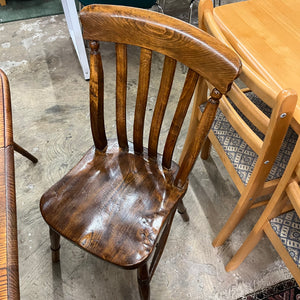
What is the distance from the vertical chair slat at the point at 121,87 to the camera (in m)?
0.85

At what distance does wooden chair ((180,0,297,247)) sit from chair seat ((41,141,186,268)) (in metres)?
0.23

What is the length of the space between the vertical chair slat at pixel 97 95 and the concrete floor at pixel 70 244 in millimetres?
564

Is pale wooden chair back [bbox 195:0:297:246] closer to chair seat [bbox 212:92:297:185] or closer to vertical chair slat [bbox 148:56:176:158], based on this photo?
chair seat [bbox 212:92:297:185]

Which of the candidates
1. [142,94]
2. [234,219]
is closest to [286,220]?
[234,219]

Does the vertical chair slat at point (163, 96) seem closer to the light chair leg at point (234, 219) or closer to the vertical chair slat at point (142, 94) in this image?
the vertical chair slat at point (142, 94)

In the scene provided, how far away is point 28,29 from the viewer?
2.39m

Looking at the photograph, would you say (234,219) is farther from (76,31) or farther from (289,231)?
(76,31)

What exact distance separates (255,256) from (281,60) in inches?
32.2

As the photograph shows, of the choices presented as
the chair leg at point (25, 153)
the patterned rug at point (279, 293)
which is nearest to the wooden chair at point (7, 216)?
the chair leg at point (25, 153)

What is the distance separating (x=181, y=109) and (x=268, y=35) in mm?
458

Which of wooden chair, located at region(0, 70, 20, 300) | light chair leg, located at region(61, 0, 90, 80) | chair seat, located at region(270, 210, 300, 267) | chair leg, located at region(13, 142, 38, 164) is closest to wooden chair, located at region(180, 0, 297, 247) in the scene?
chair seat, located at region(270, 210, 300, 267)

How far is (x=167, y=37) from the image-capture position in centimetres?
75

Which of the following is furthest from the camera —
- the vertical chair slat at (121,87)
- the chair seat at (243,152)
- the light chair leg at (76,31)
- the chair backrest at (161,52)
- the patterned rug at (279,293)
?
the light chair leg at (76,31)

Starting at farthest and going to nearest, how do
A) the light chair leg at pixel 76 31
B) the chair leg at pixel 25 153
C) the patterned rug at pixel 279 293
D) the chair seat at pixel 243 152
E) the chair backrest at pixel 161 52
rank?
the light chair leg at pixel 76 31, the chair leg at pixel 25 153, the patterned rug at pixel 279 293, the chair seat at pixel 243 152, the chair backrest at pixel 161 52
